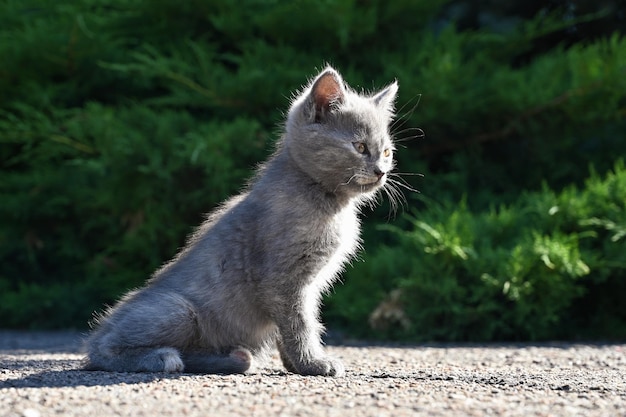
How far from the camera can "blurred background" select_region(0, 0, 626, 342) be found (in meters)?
7.38

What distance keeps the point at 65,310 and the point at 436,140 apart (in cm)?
436

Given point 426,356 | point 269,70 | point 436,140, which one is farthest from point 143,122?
point 426,356

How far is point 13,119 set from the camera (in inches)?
354

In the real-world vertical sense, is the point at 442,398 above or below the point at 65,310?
below

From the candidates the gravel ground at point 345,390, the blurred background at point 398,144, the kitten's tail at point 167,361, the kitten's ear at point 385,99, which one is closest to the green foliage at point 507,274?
the blurred background at point 398,144

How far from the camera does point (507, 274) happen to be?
7027 millimetres

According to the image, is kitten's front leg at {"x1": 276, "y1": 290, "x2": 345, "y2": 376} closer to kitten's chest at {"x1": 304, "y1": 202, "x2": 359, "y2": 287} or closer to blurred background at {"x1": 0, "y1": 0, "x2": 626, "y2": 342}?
kitten's chest at {"x1": 304, "y1": 202, "x2": 359, "y2": 287}

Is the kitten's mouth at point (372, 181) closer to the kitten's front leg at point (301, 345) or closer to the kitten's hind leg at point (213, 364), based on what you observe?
the kitten's front leg at point (301, 345)

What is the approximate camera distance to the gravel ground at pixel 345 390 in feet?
11.8

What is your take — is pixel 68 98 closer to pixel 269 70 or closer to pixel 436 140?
pixel 269 70

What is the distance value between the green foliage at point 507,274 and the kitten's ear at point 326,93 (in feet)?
8.35

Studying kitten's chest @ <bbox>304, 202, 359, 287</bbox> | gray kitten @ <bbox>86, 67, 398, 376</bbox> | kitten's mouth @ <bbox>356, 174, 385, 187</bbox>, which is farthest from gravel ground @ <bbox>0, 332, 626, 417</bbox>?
kitten's mouth @ <bbox>356, 174, 385, 187</bbox>

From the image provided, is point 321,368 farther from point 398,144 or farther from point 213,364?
point 398,144

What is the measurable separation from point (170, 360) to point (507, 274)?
338cm
